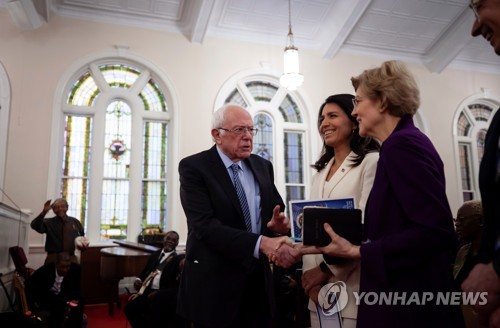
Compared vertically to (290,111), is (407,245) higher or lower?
lower

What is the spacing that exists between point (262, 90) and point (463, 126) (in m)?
4.99

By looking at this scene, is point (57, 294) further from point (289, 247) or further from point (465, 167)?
point (465, 167)

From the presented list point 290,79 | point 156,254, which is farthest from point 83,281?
point 290,79

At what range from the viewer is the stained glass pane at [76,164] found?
7.51 m

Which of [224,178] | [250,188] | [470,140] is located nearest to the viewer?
[224,178]

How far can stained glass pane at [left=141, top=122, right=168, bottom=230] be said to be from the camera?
7.87 m

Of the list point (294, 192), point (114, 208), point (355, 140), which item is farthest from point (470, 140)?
point (355, 140)

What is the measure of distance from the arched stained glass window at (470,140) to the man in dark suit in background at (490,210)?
9667mm

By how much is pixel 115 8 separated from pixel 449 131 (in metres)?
7.49

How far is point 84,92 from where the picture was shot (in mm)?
7855

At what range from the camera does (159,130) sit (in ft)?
26.8

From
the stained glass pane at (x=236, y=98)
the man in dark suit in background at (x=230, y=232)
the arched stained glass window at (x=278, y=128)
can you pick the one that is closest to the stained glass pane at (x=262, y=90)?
the arched stained glass window at (x=278, y=128)

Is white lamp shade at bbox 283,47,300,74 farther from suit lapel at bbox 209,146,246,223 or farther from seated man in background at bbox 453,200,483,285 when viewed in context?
suit lapel at bbox 209,146,246,223

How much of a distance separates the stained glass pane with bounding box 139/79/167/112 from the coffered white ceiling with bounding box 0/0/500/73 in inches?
43.4
